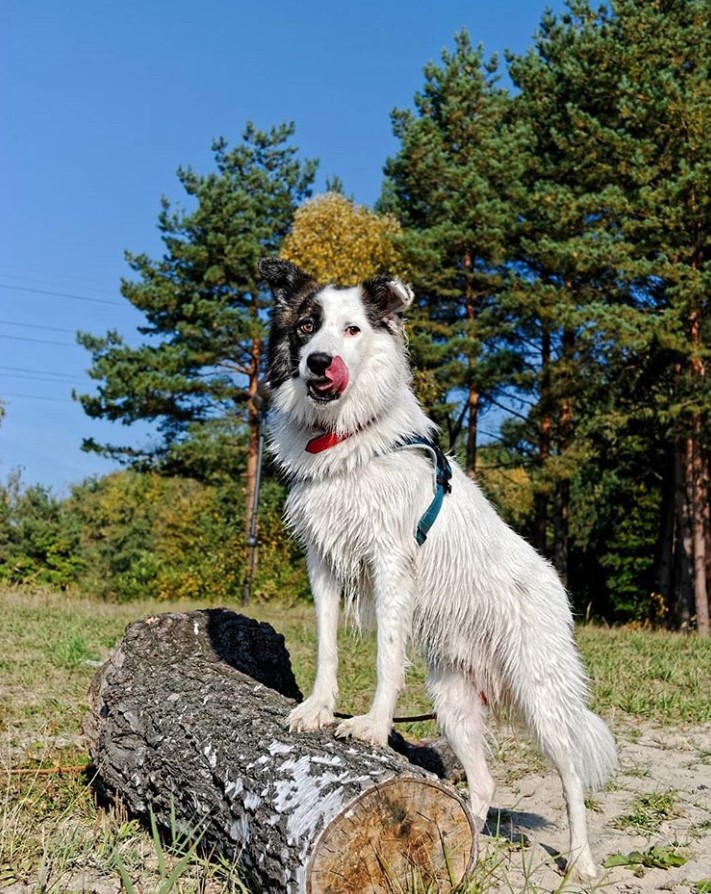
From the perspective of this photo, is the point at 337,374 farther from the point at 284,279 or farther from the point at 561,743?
the point at 561,743

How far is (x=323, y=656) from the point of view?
3955mm

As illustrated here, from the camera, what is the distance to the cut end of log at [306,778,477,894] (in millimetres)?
3010

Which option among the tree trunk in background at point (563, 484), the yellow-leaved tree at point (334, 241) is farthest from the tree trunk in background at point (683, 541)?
the yellow-leaved tree at point (334, 241)

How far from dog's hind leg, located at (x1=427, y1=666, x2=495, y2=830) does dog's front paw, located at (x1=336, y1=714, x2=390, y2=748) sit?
812 millimetres

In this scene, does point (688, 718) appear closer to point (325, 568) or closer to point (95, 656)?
point (325, 568)

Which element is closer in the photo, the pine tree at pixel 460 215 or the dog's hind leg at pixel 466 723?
the dog's hind leg at pixel 466 723

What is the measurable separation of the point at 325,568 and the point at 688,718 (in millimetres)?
4656

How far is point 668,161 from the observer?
786 inches

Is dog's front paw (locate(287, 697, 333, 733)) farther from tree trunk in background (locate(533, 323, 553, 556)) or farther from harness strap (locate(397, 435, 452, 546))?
tree trunk in background (locate(533, 323, 553, 556))

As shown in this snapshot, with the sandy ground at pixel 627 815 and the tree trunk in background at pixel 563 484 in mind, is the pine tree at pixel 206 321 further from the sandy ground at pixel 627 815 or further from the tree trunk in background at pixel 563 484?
the sandy ground at pixel 627 815

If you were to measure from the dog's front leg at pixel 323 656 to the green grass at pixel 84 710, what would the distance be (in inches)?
19.3

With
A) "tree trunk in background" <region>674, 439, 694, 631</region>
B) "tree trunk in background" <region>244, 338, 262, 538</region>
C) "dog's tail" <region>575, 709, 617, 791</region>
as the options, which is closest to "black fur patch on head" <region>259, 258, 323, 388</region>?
"dog's tail" <region>575, 709, 617, 791</region>

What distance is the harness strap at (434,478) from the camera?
409cm

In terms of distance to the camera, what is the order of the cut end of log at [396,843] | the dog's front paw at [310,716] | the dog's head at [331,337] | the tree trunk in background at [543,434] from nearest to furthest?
the cut end of log at [396,843] < the dog's front paw at [310,716] < the dog's head at [331,337] < the tree trunk in background at [543,434]
